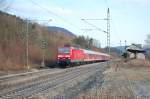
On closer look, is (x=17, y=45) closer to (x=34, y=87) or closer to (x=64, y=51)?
(x=64, y=51)

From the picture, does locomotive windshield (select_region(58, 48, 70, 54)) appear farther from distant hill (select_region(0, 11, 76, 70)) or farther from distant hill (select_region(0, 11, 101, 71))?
distant hill (select_region(0, 11, 76, 70))

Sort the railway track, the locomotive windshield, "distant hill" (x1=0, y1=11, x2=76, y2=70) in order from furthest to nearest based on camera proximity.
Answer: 1. the locomotive windshield
2. "distant hill" (x1=0, y1=11, x2=76, y2=70)
3. the railway track

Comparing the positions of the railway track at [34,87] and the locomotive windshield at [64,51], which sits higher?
the locomotive windshield at [64,51]

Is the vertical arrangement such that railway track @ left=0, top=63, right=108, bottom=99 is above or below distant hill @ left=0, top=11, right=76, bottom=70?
below

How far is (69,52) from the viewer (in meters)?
66.4

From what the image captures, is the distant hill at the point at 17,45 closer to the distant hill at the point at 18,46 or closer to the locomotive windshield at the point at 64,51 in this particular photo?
the distant hill at the point at 18,46

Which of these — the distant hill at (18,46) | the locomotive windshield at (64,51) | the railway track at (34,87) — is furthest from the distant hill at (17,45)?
the railway track at (34,87)

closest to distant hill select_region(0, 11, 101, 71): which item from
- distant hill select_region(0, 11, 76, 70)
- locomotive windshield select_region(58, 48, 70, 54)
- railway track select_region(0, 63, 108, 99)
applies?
distant hill select_region(0, 11, 76, 70)

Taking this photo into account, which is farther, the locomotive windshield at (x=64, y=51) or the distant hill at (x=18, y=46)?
the locomotive windshield at (x=64, y=51)

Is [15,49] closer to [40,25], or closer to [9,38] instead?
[9,38]

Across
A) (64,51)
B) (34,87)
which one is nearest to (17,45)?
(64,51)

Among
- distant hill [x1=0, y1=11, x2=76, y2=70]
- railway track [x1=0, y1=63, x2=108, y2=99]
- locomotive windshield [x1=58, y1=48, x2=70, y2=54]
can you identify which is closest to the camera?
railway track [x1=0, y1=63, x2=108, y2=99]

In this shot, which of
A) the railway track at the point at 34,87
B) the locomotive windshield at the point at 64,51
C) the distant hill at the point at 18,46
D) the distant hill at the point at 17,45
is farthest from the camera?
the locomotive windshield at the point at 64,51

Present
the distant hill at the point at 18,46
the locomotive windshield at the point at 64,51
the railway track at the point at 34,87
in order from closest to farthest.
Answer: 1. the railway track at the point at 34,87
2. the distant hill at the point at 18,46
3. the locomotive windshield at the point at 64,51
